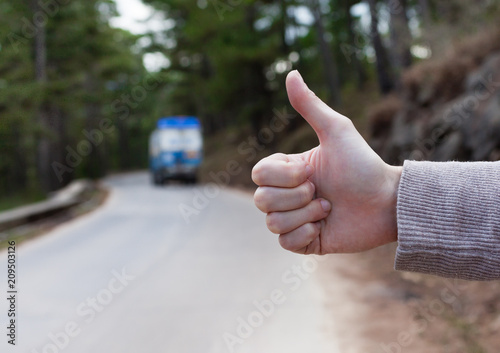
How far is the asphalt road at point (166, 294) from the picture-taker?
4836 mm

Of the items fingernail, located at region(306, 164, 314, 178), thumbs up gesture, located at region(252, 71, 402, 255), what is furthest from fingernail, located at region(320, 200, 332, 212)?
fingernail, located at region(306, 164, 314, 178)

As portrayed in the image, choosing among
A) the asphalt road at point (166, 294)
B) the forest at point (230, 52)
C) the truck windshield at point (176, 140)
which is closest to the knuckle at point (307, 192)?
the asphalt road at point (166, 294)

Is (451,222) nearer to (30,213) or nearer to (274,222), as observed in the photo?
(274,222)

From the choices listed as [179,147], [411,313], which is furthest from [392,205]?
[179,147]

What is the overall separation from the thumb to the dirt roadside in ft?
9.59

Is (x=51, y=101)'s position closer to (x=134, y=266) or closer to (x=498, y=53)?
(x=134, y=266)

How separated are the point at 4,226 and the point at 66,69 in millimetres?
14217

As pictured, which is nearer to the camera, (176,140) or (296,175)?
(296,175)

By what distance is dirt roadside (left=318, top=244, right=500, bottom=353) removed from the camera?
4.33m

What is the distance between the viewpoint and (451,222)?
1702 millimetres

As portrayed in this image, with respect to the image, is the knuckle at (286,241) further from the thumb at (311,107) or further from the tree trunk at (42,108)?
the tree trunk at (42,108)

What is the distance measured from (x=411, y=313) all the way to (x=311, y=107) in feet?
13.4

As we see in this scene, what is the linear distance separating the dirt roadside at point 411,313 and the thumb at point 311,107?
9.59 feet

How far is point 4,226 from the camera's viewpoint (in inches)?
431
